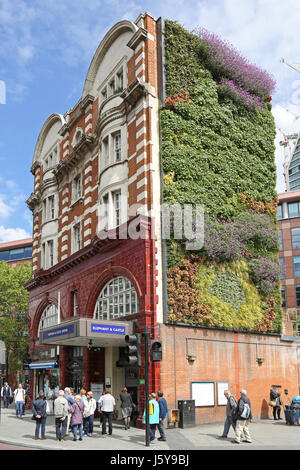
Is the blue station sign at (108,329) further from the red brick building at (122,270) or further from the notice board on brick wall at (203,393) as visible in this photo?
the notice board on brick wall at (203,393)

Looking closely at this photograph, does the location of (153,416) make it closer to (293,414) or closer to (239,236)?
(293,414)

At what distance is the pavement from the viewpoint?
14188mm

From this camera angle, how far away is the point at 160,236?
20.9 metres

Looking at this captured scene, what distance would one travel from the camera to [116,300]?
23.0 meters

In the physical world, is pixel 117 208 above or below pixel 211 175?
below

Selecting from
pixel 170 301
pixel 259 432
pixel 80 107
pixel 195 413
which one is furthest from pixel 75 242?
pixel 259 432

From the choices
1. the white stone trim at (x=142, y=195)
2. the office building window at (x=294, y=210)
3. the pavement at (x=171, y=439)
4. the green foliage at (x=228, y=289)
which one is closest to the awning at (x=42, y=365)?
the pavement at (x=171, y=439)

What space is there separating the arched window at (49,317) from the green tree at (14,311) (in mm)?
12435

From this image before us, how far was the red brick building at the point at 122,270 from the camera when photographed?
20.1 m

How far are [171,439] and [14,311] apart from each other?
32.8m

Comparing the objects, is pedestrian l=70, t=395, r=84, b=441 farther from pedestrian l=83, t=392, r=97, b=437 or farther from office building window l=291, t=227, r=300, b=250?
office building window l=291, t=227, r=300, b=250

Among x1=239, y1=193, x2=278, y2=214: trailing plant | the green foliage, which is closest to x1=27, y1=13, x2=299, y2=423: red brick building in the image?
the green foliage

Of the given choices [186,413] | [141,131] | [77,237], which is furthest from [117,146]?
[186,413]

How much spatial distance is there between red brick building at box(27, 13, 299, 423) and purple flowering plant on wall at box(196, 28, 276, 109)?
3.22 m
